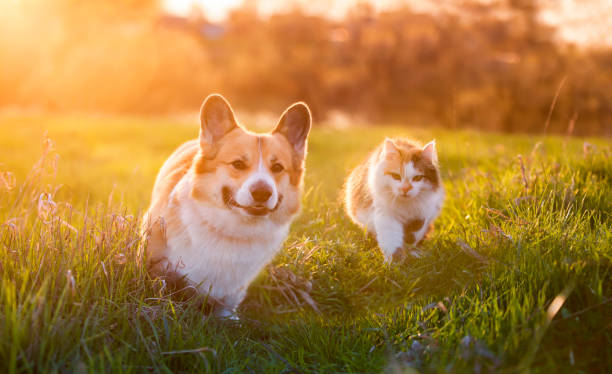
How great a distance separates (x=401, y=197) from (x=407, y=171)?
246mm

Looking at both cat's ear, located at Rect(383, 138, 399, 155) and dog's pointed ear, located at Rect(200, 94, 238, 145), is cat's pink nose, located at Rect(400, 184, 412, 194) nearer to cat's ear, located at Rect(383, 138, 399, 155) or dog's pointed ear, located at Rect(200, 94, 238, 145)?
cat's ear, located at Rect(383, 138, 399, 155)

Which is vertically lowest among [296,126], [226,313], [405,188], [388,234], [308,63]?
[226,313]

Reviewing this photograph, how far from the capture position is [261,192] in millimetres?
3307

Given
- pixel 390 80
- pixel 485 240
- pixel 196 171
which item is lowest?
pixel 485 240

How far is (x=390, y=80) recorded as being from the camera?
2272 centimetres

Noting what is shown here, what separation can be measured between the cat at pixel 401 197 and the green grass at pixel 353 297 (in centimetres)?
19

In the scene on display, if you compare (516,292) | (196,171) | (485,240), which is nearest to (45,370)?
(196,171)

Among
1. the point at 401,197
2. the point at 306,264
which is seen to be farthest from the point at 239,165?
the point at 401,197

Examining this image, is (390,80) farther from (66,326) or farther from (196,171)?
(66,326)

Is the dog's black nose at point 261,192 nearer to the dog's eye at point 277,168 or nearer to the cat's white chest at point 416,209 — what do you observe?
the dog's eye at point 277,168

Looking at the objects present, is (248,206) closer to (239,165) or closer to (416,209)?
(239,165)

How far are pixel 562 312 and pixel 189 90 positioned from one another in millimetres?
24160

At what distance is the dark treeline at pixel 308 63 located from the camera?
18328mm

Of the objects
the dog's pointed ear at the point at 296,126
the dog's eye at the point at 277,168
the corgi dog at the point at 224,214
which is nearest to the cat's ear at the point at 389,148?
the dog's pointed ear at the point at 296,126
